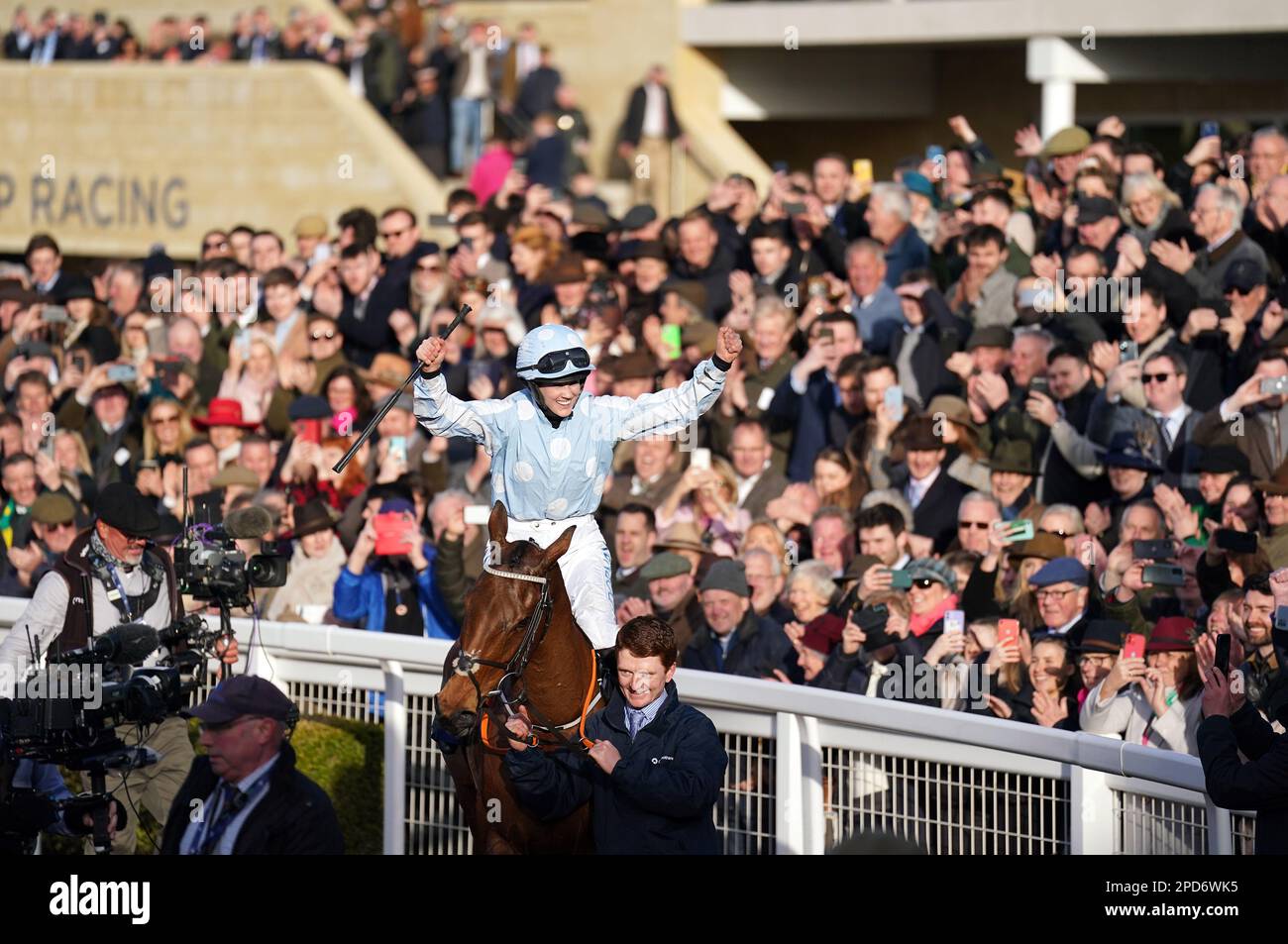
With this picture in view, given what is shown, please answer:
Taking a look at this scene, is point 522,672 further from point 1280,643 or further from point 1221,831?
point 1280,643

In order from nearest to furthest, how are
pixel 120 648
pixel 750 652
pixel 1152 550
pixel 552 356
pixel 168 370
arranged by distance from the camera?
1. pixel 552 356
2. pixel 120 648
3. pixel 1152 550
4. pixel 750 652
5. pixel 168 370

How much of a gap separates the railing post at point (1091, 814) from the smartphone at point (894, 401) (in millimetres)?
3771

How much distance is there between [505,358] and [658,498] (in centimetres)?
175

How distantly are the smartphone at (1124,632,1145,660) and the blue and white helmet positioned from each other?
1912 mm

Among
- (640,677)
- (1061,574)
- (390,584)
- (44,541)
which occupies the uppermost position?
(44,541)

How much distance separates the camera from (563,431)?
7172 millimetres

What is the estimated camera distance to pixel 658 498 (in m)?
10.0

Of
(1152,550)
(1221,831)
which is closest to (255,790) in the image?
(1221,831)

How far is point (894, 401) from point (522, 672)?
3.76m

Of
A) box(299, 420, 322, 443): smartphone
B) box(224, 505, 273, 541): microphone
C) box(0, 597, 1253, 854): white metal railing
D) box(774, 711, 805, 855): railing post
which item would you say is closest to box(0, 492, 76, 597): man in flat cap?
box(299, 420, 322, 443): smartphone

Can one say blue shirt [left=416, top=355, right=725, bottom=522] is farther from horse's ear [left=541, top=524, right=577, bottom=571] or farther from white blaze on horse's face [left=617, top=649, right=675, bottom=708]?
white blaze on horse's face [left=617, top=649, right=675, bottom=708]

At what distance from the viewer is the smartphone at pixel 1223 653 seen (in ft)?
21.9

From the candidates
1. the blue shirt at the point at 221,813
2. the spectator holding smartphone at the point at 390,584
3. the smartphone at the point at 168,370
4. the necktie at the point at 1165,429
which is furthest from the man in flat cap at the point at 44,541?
the necktie at the point at 1165,429
